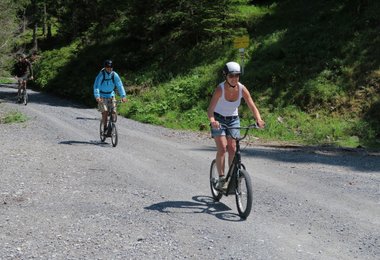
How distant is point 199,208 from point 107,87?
24.3 ft

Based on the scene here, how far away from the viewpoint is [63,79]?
1479 inches

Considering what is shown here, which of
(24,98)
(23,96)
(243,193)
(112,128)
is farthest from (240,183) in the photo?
(23,96)

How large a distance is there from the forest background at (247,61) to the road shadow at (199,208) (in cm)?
1032

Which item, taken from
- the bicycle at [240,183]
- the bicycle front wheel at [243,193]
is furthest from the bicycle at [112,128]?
the bicycle front wheel at [243,193]

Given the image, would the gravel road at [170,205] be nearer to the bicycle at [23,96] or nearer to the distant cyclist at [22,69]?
the distant cyclist at [22,69]

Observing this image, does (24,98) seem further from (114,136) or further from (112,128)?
(114,136)

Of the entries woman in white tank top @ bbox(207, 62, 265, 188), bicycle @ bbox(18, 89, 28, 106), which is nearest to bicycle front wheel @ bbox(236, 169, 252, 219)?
woman in white tank top @ bbox(207, 62, 265, 188)

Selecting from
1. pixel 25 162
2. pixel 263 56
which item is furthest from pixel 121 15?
pixel 25 162

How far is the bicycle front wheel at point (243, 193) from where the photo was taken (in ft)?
23.1

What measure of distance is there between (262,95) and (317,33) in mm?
6828

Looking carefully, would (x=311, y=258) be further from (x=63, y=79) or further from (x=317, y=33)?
(x=63, y=79)

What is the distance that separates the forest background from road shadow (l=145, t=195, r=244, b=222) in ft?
33.9

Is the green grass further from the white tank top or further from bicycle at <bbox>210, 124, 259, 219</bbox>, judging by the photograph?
bicycle at <bbox>210, 124, 259, 219</bbox>

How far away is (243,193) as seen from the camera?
285 inches
